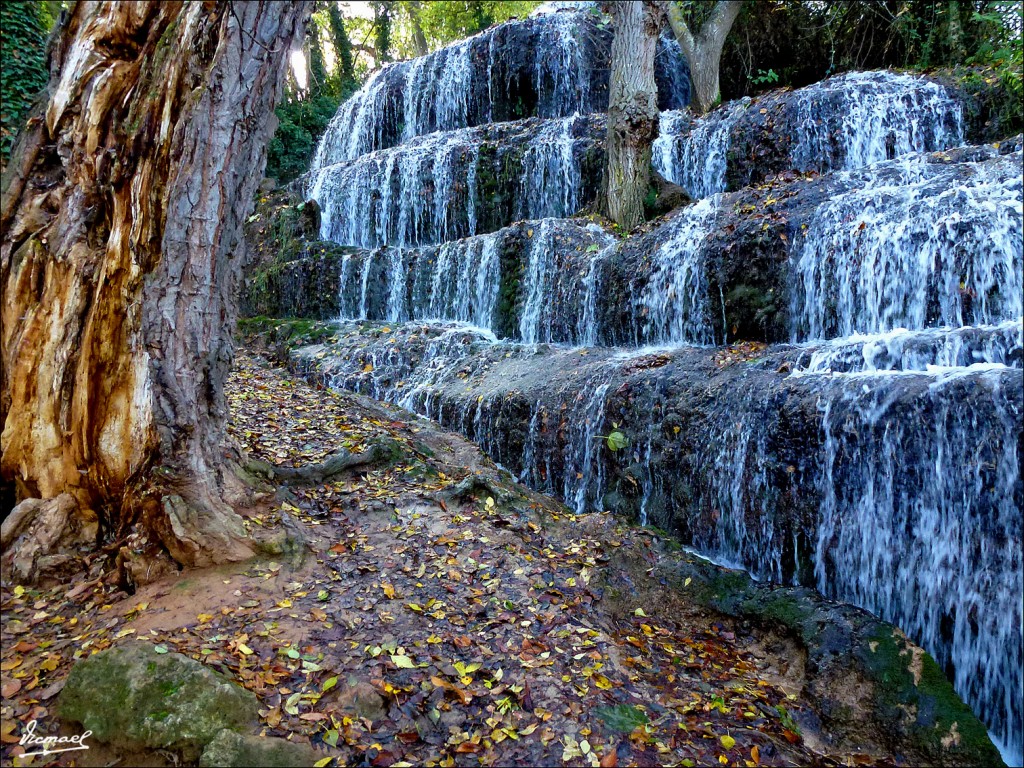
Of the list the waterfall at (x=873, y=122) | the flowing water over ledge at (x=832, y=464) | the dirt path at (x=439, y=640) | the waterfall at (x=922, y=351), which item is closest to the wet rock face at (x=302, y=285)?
the flowing water over ledge at (x=832, y=464)

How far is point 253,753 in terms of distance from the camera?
2.52 m

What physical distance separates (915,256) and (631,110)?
5045 mm

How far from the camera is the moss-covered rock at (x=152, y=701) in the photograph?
2.57m

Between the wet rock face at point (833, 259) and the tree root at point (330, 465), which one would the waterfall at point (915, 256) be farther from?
the tree root at point (330, 465)

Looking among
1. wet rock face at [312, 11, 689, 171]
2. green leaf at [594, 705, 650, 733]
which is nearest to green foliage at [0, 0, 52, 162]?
green leaf at [594, 705, 650, 733]

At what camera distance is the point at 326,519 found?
4426 millimetres

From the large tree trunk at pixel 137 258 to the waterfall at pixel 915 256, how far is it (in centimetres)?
535

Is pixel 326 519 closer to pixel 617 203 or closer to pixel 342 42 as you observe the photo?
pixel 617 203

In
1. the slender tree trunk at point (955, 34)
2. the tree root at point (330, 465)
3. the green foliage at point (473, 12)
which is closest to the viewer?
the tree root at point (330, 465)

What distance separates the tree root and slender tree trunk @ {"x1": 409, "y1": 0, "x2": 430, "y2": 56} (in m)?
20.3

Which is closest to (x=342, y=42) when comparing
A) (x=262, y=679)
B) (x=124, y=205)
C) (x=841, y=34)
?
(x=841, y=34)

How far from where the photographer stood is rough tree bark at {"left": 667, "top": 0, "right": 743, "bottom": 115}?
1218 cm

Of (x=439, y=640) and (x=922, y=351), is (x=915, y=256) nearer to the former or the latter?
(x=922, y=351)

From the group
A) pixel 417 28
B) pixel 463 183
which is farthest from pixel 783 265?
pixel 417 28
